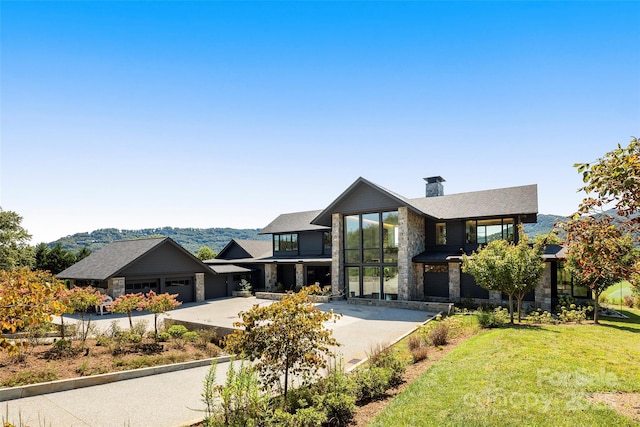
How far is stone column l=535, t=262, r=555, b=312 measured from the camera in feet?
65.1

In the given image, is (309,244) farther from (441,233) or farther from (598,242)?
(598,242)

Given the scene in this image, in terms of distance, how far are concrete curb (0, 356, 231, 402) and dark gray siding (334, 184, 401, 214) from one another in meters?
16.5

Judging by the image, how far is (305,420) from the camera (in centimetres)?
608

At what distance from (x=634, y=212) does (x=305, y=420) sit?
6.29 meters

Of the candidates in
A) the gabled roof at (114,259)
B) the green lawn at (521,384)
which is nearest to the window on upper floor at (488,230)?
the green lawn at (521,384)

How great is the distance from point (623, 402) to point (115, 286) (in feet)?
85.1

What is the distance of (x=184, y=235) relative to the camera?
136 metres

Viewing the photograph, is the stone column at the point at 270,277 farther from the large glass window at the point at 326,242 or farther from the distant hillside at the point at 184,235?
the distant hillside at the point at 184,235

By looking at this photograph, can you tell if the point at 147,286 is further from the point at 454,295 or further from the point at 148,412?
the point at 454,295

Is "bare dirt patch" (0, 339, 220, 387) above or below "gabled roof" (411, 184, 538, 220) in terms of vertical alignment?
below

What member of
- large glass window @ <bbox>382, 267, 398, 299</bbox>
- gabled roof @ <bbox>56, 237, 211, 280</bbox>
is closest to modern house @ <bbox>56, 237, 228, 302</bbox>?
gabled roof @ <bbox>56, 237, 211, 280</bbox>

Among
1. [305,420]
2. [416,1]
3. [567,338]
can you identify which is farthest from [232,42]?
[567,338]

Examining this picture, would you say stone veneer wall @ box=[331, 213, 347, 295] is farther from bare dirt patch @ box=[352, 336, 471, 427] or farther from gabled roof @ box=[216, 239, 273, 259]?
bare dirt patch @ box=[352, 336, 471, 427]

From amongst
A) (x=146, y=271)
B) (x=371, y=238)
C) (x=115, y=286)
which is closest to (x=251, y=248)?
(x=146, y=271)
